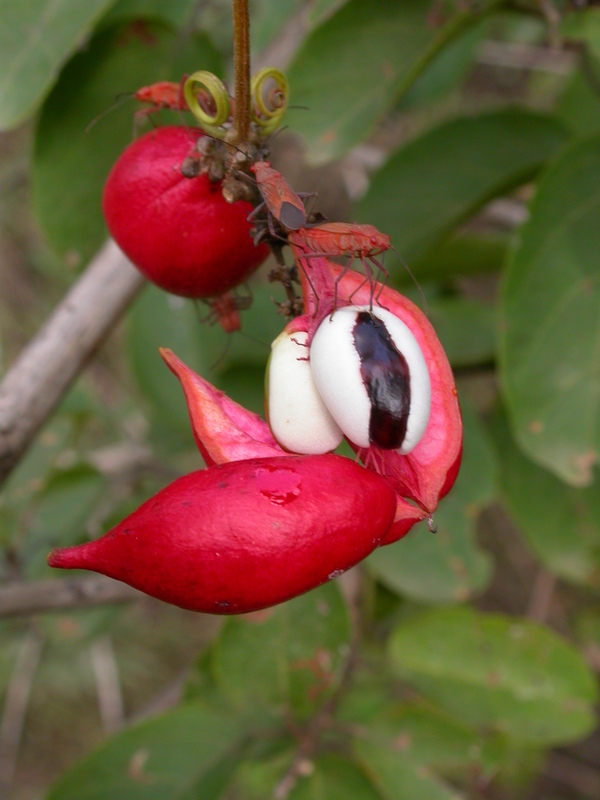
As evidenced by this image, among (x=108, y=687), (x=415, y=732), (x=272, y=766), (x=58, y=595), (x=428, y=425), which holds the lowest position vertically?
(x=108, y=687)

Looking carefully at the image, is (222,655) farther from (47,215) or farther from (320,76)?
(320,76)

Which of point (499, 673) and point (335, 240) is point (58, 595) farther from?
point (335, 240)

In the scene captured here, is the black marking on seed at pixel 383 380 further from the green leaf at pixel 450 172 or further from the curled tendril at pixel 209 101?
the green leaf at pixel 450 172

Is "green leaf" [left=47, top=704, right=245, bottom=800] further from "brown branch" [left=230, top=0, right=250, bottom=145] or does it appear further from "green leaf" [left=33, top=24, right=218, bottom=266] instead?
"brown branch" [left=230, top=0, right=250, bottom=145]

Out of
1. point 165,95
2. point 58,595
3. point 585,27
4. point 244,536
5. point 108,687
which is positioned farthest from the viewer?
point 108,687

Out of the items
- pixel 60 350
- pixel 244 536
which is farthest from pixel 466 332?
pixel 244 536

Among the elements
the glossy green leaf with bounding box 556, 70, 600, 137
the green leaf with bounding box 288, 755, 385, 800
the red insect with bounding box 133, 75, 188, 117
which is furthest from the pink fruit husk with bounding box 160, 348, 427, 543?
the glossy green leaf with bounding box 556, 70, 600, 137

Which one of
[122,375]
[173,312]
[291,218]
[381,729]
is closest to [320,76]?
[173,312]
